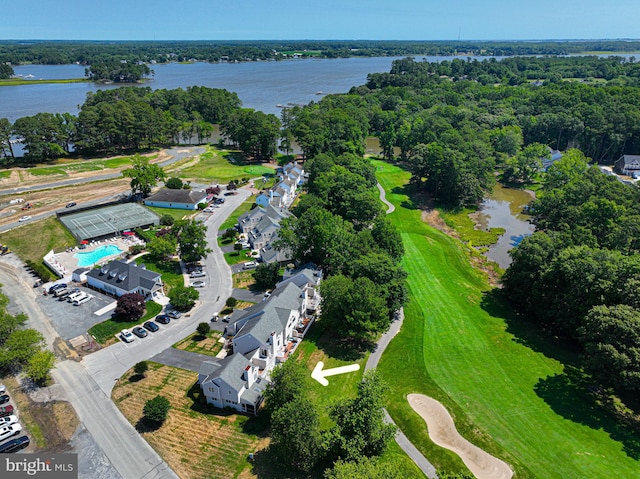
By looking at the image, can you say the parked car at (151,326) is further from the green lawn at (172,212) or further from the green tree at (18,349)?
the green lawn at (172,212)

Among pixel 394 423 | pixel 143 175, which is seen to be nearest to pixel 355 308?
pixel 394 423

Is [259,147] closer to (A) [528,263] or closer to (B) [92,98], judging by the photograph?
(B) [92,98]

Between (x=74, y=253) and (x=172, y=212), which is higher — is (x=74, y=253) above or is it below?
below

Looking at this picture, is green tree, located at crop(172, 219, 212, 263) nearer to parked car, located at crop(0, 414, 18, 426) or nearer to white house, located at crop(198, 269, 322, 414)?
white house, located at crop(198, 269, 322, 414)

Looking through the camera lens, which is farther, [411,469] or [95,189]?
[95,189]

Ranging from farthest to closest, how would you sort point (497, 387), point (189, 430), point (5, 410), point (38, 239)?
point (38, 239)
point (497, 387)
point (5, 410)
point (189, 430)

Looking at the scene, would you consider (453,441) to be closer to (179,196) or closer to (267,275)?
(267,275)

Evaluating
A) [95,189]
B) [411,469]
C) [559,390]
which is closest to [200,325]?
[411,469]
